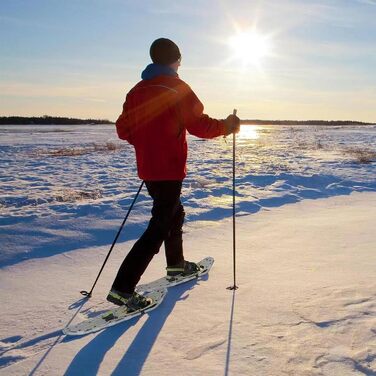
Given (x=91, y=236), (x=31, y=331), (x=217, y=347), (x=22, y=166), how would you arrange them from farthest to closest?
(x=22, y=166)
(x=91, y=236)
(x=31, y=331)
(x=217, y=347)

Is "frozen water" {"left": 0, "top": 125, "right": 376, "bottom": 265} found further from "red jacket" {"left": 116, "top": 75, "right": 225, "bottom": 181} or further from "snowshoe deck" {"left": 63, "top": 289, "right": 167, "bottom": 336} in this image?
"red jacket" {"left": 116, "top": 75, "right": 225, "bottom": 181}

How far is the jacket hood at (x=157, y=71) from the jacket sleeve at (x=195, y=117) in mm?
162

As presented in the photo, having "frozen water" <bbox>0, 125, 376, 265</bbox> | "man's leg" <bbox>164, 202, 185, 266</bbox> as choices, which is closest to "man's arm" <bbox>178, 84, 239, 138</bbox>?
"man's leg" <bbox>164, 202, 185, 266</bbox>

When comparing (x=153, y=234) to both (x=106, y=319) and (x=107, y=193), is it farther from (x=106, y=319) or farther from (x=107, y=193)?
(x=107, y=193)

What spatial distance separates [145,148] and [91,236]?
243 cm

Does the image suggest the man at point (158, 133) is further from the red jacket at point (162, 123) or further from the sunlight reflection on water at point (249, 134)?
the sunlight reflection on water at point (249, 134)

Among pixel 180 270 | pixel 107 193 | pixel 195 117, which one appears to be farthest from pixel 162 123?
pixel 107 193

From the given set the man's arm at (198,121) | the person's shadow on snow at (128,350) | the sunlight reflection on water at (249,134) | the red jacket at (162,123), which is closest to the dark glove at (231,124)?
the man's arm at (198,121)

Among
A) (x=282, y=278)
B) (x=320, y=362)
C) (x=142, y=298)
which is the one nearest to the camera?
(x=320, y=362)

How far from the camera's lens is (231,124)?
3.49m

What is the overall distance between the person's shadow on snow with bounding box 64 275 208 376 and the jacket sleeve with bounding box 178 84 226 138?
1413 mm

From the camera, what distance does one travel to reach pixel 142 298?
3232mm

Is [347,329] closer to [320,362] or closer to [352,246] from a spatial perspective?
[320,362]

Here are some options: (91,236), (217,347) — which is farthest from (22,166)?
(217,347)
